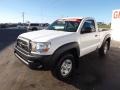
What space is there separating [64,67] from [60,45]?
0.79 m

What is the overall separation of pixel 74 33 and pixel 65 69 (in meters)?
1.19

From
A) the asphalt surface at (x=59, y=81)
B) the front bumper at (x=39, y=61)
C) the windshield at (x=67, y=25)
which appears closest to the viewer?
the front bumper at (x=39, y=61)

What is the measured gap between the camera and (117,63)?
7.33 metres

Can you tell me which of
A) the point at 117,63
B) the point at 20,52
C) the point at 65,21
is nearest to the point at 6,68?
the point at 20,52

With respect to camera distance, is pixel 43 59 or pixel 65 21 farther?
pixel 65 21

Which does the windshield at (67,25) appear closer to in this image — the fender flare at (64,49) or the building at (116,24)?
the fender flare at (64,49)

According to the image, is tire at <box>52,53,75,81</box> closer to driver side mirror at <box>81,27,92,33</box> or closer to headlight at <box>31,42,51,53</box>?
headlight at <box>31,42,51,53</box>

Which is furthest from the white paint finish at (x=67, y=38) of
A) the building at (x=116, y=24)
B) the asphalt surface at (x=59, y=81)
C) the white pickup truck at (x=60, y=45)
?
the building at (x=116, y=24)

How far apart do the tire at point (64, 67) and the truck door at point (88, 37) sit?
779 mm

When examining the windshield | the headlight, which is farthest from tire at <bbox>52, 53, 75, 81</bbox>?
the windshield

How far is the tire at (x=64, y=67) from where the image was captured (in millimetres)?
4820

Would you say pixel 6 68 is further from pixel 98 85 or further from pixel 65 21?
pixel 98 85

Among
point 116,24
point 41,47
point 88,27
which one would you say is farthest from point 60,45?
point 116,24

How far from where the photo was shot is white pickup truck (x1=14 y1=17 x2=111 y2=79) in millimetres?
4484
